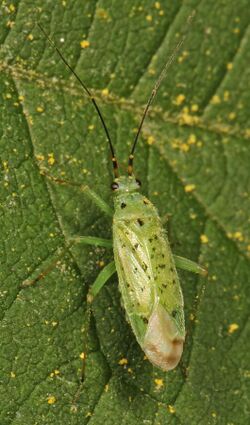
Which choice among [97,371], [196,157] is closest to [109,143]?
[196,157]

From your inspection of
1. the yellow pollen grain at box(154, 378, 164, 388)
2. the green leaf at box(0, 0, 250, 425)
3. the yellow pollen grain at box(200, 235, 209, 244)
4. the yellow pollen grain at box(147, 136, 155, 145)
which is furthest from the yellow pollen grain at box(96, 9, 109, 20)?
the yellow pollen grain at box(154, 378, 164, 388)

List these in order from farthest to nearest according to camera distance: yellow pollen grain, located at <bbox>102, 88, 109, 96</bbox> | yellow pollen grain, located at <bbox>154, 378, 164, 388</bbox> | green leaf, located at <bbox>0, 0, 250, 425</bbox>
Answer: yellow pollen grain, located at <bbox>102, 88, 109, 96</bbox>, yellow pollen grain, located at <bbox>154, 378, 164, 388</bbox>, green leaf, located at <bbox>0, 0, 250, 425</bbox>

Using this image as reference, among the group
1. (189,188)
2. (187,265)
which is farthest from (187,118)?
(187,265)

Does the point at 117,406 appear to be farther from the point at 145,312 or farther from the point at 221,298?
the point at 221,298

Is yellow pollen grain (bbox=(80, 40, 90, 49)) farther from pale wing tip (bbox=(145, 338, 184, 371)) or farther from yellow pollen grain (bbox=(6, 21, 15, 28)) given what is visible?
pale wing tip (bbox=(145, 338, 184, 371))

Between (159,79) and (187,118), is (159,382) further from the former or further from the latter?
(159,79)

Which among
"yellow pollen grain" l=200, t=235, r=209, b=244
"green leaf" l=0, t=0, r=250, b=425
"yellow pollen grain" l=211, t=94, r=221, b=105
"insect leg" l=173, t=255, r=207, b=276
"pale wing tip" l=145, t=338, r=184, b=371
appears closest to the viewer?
"pale wing tip" l=145, t=338, r=184, b=371
